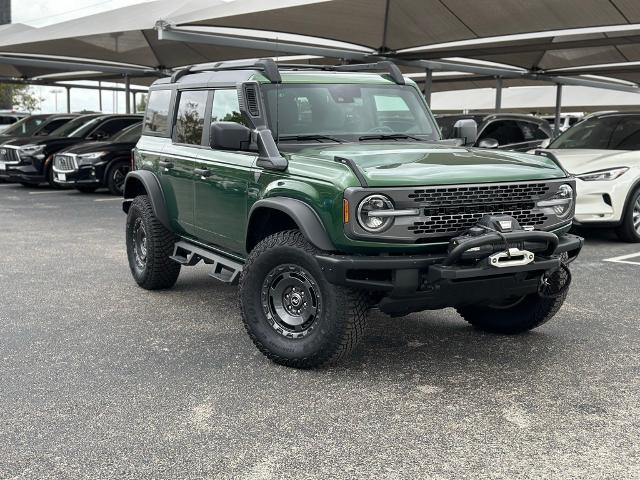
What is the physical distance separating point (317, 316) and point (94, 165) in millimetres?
12459

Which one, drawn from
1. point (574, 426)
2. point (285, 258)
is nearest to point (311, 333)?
point (285, 258)

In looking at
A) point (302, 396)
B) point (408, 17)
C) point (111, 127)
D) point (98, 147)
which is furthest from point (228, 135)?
point (111, 127)

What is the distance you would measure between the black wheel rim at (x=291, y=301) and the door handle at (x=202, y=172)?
1.27m

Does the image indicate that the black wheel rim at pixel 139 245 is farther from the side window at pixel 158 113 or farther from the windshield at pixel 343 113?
the windshield at pixel 343 113

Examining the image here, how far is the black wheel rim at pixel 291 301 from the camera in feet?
15.6

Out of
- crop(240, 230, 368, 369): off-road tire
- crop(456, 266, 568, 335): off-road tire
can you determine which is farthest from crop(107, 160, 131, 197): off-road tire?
crop(240, 230, 368, 369): off-road tire

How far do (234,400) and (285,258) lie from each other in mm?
914

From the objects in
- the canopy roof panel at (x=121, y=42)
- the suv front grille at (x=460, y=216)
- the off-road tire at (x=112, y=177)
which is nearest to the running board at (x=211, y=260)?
the suv front grille at (x=460, y=216)

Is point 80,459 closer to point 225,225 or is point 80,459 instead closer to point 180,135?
point 225,225

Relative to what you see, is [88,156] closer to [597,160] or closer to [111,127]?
[111,127]

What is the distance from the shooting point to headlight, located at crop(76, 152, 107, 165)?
16.1 metres

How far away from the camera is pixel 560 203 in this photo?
496cm

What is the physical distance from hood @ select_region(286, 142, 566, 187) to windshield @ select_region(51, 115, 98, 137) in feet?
47.2

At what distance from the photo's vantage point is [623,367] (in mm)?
4930
